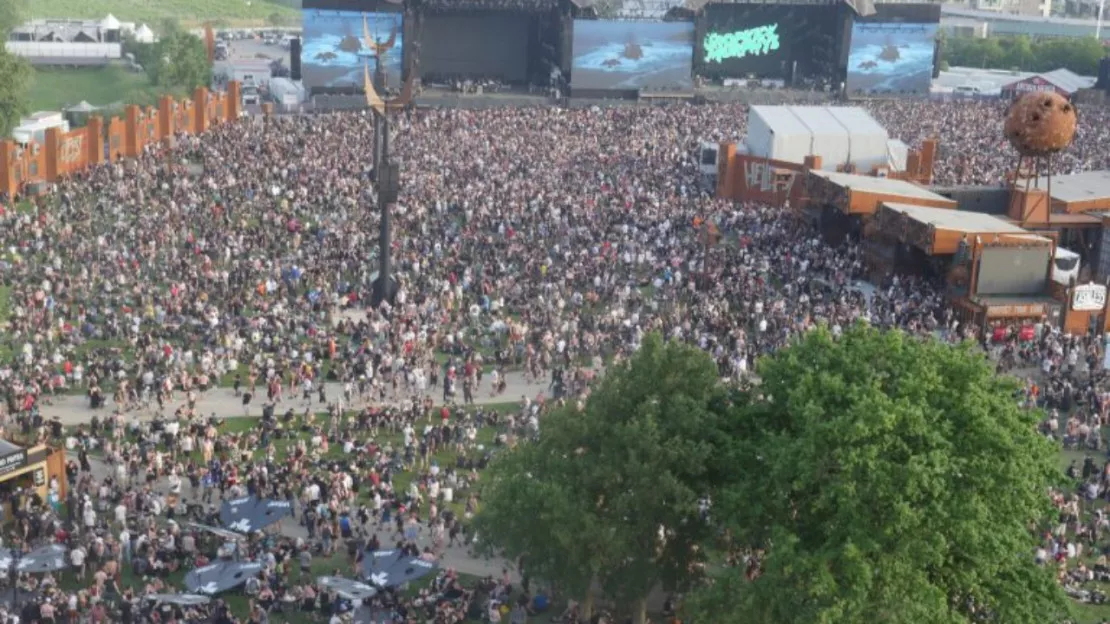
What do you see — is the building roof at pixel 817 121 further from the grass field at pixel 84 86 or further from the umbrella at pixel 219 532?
the grass field at pixel 84 86

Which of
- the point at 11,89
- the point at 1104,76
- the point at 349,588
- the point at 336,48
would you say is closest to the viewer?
the point at 349,588

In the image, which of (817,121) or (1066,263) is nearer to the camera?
(1066,263)

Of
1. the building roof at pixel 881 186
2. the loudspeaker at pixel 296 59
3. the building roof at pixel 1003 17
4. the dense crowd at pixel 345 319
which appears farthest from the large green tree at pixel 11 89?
the building roof at pixel 1003 17

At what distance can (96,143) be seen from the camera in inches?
2281

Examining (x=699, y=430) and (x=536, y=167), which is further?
(x=536, y=167)

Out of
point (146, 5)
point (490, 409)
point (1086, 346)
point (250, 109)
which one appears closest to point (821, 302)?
point (1086, 346)

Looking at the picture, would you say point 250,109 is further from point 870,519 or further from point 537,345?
point 870,519

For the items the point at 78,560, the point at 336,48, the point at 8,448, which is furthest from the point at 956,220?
the point at 336,48

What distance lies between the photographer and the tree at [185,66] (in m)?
98.8

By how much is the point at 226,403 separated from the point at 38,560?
409 inches

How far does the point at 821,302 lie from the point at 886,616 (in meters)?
24.0

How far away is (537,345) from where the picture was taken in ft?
131

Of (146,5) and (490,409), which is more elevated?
(146,5)

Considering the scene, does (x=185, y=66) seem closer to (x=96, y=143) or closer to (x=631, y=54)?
(x=631, y=54)
